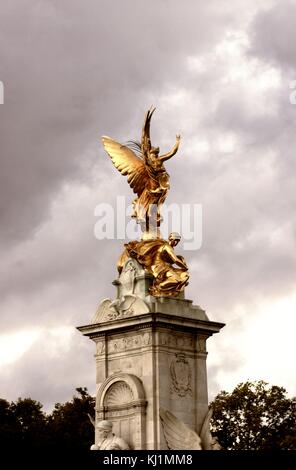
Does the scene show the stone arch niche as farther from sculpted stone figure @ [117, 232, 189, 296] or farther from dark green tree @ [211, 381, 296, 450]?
dark green tree @ [211, 381, 296, 450]

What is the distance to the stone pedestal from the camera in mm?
33156

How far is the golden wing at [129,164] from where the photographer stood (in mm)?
36156

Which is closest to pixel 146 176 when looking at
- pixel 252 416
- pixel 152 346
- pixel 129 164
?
pixel 129 164

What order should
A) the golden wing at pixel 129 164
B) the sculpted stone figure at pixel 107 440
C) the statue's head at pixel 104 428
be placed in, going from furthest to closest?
the golden wing at pixel 129 164 → the statue's head at pixel 104 428 → the sculpted stone figure at pixel 107 440

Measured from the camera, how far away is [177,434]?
33.0 m

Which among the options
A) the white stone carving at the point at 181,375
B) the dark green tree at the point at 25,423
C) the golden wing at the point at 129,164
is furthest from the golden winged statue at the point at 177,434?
the dark green tree at the point at 25,423

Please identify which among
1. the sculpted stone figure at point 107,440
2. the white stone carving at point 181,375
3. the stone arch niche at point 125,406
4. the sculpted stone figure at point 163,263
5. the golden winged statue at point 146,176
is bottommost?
the sculpted stone figure at point 107,440

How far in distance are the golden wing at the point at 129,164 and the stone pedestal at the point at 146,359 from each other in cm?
279

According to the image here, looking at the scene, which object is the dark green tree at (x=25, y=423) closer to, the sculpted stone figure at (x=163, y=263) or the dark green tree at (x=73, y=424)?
the dark green tree at (x=73, y=424)

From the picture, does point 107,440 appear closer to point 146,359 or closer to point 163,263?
point 146,359

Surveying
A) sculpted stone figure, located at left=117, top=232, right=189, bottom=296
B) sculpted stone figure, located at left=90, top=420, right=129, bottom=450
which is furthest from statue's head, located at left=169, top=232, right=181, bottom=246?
sculpted stone figure, located at left=90, top=420, right=129, bottom=450

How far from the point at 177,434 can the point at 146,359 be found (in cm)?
221

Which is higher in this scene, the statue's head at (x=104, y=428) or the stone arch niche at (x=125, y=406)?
the stone arch niche at (x=125, y=406)

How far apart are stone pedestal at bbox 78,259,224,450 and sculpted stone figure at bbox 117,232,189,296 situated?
1.20ft
